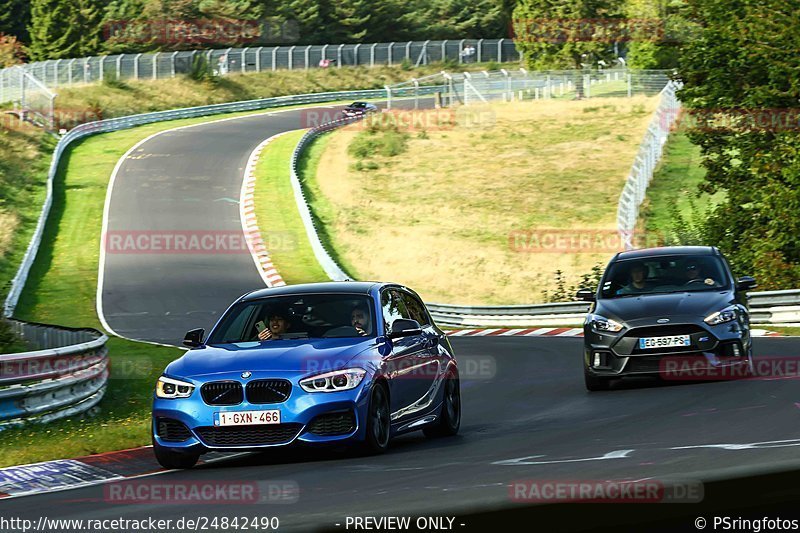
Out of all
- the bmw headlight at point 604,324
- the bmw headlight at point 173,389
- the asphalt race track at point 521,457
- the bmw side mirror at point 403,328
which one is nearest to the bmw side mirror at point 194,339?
the bmw headlight at point 173,389

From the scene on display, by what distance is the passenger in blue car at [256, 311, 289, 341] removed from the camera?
11234 mm

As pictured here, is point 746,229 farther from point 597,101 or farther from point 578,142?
point 597,101

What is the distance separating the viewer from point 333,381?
33.4 ft

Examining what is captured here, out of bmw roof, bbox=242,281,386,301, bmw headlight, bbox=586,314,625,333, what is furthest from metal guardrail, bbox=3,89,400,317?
bmw roof, bbox=242,281,386,301

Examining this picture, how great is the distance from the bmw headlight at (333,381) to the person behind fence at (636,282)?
6704 mm

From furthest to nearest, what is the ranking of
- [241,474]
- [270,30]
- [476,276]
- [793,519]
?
[270,30] < [476,276] < [241,474] < [793,519]

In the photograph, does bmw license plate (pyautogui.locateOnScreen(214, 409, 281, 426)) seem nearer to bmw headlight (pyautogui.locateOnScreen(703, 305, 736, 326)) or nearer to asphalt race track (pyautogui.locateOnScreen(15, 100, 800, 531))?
asphalt race track (pyautogui.locateOnScreen(15, 100, 800, 531))

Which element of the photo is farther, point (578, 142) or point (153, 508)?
point (578, 142)

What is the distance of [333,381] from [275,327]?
1.26 meters

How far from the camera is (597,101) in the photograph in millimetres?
72375

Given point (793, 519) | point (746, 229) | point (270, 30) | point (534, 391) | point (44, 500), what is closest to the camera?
point (793, 519)

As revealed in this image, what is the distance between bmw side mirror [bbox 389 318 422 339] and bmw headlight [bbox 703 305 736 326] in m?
5.08

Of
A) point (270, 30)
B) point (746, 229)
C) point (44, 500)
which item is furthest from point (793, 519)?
point (270, 30)

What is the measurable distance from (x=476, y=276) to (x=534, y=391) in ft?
84.3
